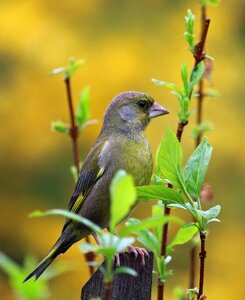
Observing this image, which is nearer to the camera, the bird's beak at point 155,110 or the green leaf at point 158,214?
the green leaf at point 158,214

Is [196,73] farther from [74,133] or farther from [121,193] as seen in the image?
[121,193]

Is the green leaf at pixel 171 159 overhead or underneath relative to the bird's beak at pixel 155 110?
overhead

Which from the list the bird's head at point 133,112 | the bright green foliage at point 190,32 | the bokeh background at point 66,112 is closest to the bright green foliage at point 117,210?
the bright green foliage at point 190,32

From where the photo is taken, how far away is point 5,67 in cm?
673

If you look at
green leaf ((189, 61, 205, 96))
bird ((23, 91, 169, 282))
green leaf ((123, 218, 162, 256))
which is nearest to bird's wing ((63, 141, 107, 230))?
bird ((23, 91, 169, 282))

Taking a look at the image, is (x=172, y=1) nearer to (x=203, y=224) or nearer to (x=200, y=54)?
(x=200, y=54)

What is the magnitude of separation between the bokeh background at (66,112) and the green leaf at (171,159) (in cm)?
447

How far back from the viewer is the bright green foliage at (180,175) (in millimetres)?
1735

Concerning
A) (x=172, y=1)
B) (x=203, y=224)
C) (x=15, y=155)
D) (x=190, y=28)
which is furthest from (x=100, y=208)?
(x=172, y=1)

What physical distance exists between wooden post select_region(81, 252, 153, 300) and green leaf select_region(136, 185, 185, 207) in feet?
1.06

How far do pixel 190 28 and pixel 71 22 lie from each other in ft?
15.0

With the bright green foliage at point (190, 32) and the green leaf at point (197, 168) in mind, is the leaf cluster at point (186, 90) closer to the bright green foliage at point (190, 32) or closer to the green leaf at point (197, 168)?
Answer: the bright green foliage at point (190, 32)

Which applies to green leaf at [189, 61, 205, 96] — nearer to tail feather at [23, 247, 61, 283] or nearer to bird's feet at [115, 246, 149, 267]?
bird's feet at [115, 246, 149, 267]

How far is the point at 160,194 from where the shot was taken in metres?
1.74
